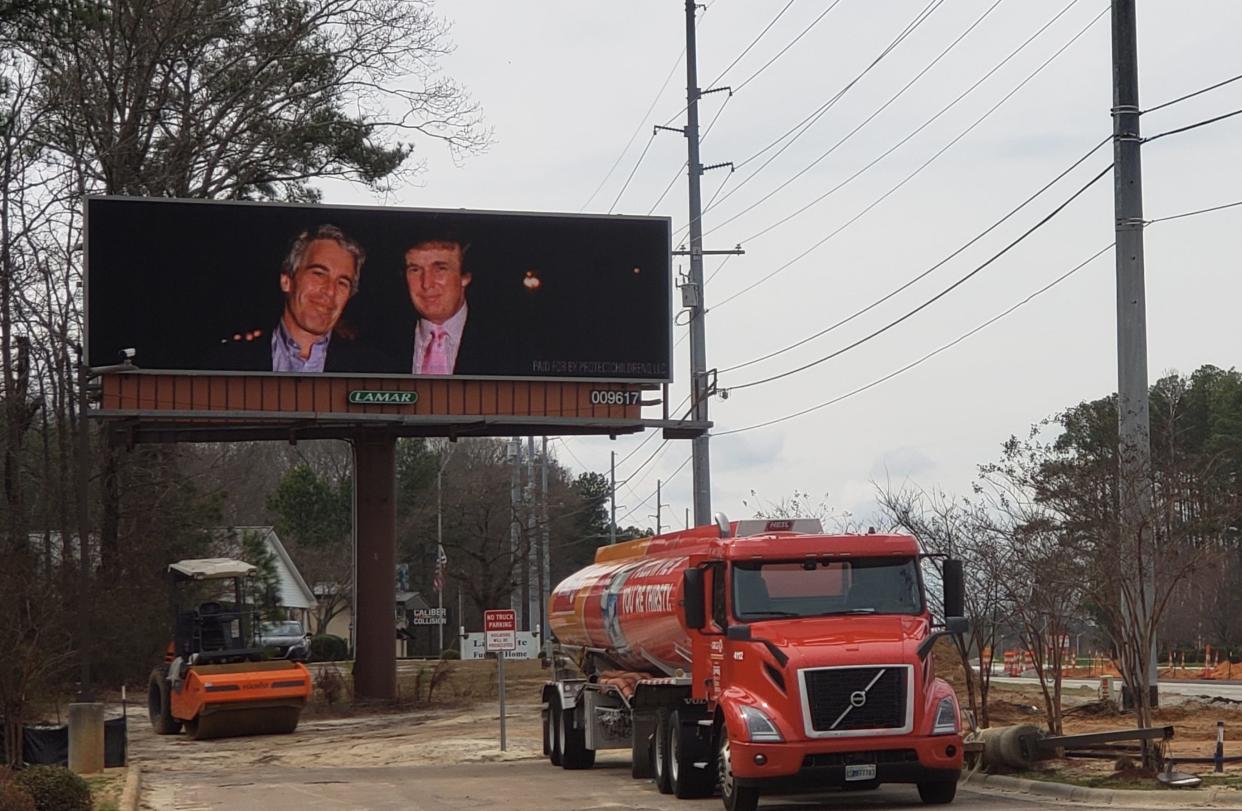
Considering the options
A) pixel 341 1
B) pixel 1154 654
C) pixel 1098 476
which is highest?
pixel 341 1

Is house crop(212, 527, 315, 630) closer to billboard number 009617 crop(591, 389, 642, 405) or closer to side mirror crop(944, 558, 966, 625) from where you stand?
billboard number 009617 crop(591, 389, 642, 405)

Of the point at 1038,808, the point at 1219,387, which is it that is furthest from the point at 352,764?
the point at 1219,387

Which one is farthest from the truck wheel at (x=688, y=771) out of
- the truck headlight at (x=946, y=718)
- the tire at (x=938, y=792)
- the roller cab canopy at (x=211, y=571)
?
the roller cab canopy at (x=211, y=571)

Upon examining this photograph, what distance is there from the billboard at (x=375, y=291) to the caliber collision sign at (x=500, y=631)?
11.0 m

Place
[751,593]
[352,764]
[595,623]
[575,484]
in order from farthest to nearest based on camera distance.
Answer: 1. [575,484]
2. [352,764]
3. [595,623]
4. [751,593]

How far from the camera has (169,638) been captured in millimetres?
50969

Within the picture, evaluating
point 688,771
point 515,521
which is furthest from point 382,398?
point 515,521

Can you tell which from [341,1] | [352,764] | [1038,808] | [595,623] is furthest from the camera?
[341,1]

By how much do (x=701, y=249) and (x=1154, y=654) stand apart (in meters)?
23.2

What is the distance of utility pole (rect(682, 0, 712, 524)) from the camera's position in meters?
41.5

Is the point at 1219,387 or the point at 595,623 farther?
the point at 1219,387

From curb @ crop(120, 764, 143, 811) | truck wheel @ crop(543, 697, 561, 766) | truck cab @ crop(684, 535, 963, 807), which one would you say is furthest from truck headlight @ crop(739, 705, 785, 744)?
truck wheel @ crop(543, 697, 561, 766)

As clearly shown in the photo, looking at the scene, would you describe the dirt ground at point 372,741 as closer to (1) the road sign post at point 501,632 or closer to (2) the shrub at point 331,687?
(2) the shrub at point 331,687

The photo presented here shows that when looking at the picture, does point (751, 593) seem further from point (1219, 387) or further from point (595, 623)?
point (1219, 387)
